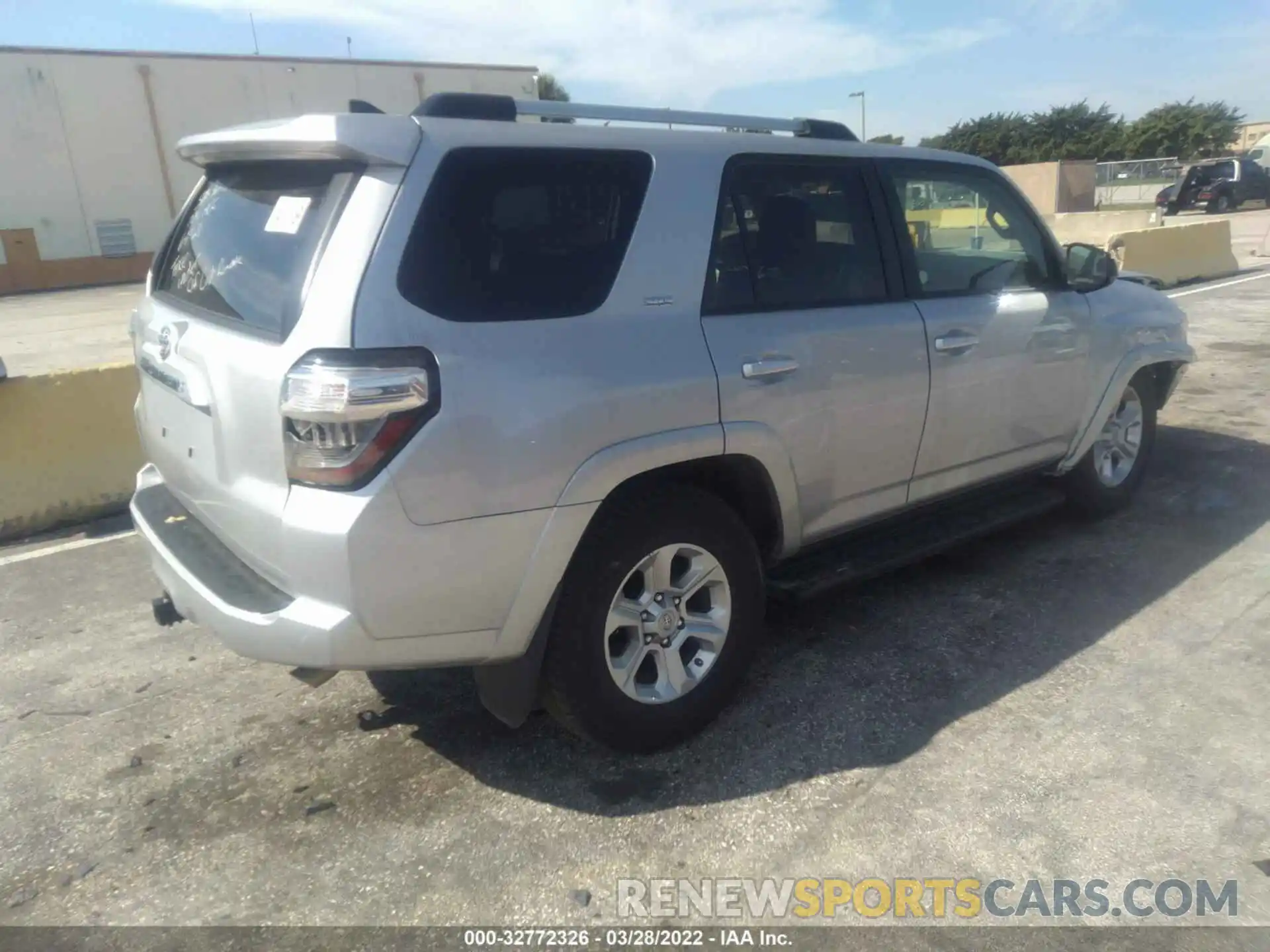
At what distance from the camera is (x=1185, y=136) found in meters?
55.7

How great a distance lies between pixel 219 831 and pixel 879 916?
6.15ft

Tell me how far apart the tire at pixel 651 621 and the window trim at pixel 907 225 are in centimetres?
132

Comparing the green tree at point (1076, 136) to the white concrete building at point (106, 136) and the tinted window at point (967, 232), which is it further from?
the tinted window at point (967, 232)

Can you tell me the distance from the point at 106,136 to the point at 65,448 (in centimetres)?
2807

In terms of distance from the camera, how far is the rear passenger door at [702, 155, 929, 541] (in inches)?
123

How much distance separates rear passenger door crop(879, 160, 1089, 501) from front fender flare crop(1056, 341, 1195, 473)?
0.09 meters

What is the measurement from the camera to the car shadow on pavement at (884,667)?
3.03 m

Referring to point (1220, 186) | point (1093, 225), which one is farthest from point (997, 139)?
point (1093, 225)

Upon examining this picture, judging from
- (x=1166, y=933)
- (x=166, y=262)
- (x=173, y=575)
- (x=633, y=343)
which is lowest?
(x=1166, y=933)

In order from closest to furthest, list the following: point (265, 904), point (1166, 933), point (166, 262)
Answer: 1. point (1166, 933)
2. point (265, 904)
3. point (166, 262)

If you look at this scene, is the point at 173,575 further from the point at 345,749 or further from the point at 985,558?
the point at 985,558

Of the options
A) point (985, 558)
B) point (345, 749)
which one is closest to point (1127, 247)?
point (985, 558)

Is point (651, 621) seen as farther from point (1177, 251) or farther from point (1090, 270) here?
point (1177, 251)

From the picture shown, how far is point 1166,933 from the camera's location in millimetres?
2357
